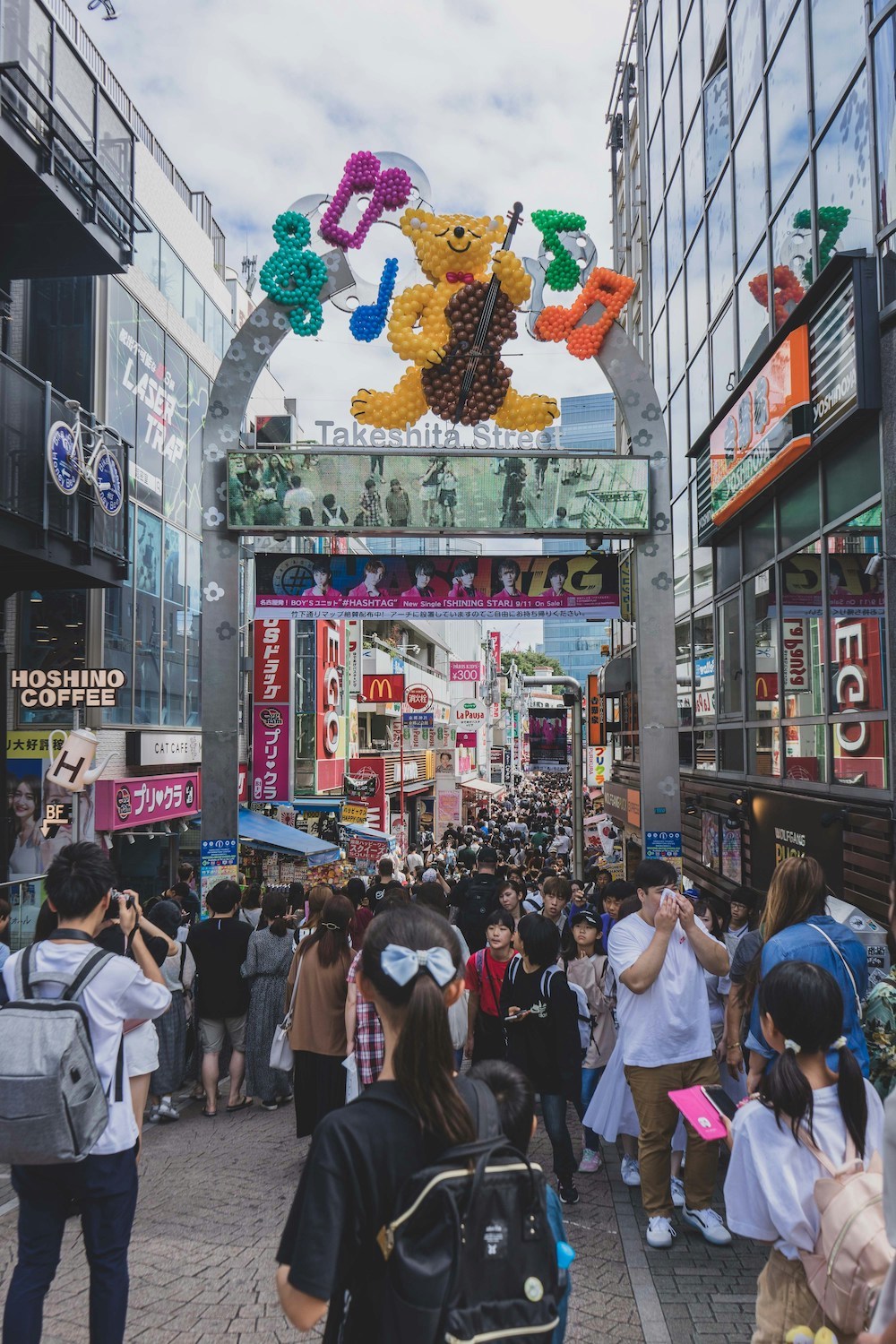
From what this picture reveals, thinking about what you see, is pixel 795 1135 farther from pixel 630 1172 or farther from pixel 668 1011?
pixel 630 1172

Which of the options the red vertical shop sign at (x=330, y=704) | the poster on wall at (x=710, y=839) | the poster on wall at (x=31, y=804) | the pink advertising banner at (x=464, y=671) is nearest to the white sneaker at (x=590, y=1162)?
the poster on wall at (x=710, y=839)

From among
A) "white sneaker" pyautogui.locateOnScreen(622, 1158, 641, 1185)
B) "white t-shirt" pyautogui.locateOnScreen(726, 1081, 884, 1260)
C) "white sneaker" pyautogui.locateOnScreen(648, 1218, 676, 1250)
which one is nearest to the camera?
"white t-shirt" pyautogui.locateOnScreen(726, 1081, 884, 1260)

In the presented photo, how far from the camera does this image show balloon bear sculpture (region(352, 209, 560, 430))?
11466mm

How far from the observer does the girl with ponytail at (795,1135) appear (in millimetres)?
2859

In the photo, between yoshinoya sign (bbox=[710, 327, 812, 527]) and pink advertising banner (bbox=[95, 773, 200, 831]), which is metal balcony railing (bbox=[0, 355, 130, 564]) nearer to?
pink advertising banner (bbox=[95, 773, 200, 831])

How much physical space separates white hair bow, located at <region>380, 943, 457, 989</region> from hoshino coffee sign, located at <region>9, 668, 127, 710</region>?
11.3 m

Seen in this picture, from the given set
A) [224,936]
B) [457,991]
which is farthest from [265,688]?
[457,991]

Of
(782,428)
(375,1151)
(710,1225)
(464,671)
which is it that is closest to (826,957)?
(710,1225)

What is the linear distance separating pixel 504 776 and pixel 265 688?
51071mm

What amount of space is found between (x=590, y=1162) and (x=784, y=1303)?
149 inches

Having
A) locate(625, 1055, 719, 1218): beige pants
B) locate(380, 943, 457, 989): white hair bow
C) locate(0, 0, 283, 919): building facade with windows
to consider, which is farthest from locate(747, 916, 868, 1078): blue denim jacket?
locate(0, 0, 283, 919): building facade with windows

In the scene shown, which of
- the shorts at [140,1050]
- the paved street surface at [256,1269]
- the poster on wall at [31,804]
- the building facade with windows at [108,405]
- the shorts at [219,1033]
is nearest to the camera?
the shorts at [140,1050]

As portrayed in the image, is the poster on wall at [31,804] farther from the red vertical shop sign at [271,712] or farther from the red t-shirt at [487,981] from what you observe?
the red t-shirt at [487,981]

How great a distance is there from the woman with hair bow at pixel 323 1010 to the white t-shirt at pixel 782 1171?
3936 millimetres
